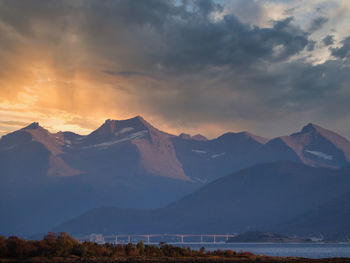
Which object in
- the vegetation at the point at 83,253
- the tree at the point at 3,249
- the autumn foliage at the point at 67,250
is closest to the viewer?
the tree at the point at 3,249

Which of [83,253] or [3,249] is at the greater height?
[3,249]

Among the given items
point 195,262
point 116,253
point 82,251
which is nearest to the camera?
point 195,262

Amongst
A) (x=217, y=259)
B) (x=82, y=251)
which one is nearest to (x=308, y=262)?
(x=217, y=259)

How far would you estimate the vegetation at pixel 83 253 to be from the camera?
4975 inches

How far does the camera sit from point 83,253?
13475cm

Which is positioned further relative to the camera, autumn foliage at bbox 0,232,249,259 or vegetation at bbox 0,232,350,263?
autumn foliage at bbox 0,232,249,259

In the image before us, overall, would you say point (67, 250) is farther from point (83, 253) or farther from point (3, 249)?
point (3, 249)

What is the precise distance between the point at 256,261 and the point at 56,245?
4384 centimetres

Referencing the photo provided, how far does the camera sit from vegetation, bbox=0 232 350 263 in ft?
415

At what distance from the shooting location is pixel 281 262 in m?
128

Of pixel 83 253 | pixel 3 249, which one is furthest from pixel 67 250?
pixel 3 249

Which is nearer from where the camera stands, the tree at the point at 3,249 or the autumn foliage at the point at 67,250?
Answer: the tree at the point at 3,249

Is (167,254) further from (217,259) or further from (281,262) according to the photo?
(281,262)

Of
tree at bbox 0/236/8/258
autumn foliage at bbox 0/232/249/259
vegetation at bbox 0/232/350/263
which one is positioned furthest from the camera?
autumn foliage at bbox 0/232/249/259
